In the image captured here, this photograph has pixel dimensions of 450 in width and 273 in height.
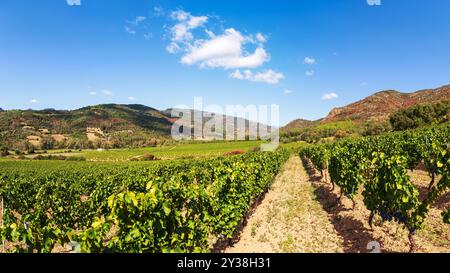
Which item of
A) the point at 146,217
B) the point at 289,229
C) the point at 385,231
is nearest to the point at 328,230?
the point at 289,229

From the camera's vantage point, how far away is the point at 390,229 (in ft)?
41.7

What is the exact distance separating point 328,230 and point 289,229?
5.73 ft

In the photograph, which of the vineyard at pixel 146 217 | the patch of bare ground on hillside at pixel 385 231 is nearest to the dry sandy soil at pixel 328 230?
the patch of bare ground on hillside at pixel 385 231

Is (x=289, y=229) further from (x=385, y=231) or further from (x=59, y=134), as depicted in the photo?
(x=59, y=134)

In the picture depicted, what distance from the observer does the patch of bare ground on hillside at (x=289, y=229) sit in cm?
1184

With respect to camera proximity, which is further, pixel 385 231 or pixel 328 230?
pixel 328 230

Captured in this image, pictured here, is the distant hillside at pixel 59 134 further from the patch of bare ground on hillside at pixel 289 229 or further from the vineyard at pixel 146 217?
the vineyard at pixel 146 217

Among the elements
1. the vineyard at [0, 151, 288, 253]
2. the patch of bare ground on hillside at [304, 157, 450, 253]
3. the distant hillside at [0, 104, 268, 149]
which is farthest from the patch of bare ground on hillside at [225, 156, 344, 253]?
the distant hillside at [0, 104, 268, 149]

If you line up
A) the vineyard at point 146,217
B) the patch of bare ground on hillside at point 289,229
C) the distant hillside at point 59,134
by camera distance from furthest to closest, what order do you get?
1. the distant hillside at point 59,134
2. the patch of bare ground on hillside at point 289,229
3. the vineyard at point 146,217

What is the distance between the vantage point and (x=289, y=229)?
1395 centimetres

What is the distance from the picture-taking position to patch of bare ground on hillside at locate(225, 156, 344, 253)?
38.8 feet

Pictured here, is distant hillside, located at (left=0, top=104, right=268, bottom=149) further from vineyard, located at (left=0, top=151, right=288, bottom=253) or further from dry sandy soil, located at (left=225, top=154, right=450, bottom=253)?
dry sandy soil, located at (left=225, top=154, right=450, bottom=253)
